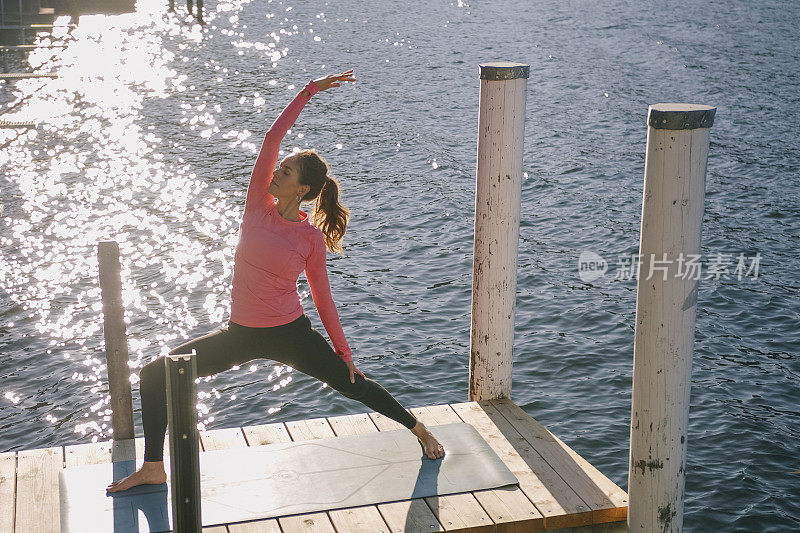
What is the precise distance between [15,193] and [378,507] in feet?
55.7

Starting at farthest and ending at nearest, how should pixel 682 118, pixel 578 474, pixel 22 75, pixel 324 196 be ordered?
pixel 22 75 → pixel 578 474 → pixel 324 196 → pixel 682 118

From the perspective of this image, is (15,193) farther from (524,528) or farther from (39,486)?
(524,528)

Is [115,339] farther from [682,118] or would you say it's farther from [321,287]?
[682,118]

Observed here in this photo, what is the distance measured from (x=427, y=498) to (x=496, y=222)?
2327mm

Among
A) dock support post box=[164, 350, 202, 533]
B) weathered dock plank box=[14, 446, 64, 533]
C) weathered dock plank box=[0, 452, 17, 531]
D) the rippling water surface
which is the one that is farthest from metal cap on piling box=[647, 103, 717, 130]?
the rippling water surface

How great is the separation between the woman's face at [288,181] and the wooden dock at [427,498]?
79.5 inches

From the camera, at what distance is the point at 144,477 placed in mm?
6211

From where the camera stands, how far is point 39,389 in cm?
1250

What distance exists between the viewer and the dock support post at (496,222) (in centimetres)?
726

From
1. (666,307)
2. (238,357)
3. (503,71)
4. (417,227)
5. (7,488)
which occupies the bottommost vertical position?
(417,227)

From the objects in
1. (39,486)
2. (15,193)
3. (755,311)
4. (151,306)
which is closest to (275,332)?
(39,486)
